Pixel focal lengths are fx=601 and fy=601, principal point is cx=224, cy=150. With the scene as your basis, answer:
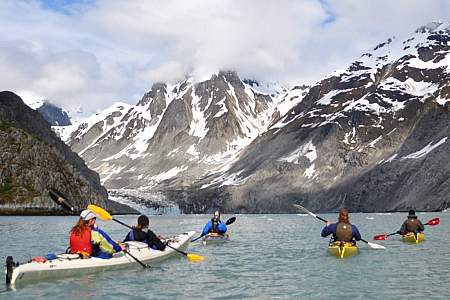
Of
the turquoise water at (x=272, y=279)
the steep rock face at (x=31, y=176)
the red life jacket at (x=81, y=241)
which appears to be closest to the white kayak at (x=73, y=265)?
the turquoise water at (x=272, y=279)

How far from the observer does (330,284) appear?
2683cm

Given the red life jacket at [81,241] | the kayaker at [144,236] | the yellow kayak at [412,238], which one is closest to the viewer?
the red life jacket at [81,241]

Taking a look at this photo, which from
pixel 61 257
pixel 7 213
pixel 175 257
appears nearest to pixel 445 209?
pixel 7 213

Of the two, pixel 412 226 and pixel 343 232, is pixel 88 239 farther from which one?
pixel 412 226

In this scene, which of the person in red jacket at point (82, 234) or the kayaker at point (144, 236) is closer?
the person in red jacket at point (82, 234)

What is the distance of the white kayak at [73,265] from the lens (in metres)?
24.7

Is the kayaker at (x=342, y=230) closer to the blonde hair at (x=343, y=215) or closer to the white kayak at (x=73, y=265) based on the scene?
the blonde hair at (x=343, y=215)

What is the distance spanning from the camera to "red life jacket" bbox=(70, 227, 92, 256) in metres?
27.4

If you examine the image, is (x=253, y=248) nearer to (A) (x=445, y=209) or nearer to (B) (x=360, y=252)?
(B) (x=360, y=252)

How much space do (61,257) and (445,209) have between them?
576 ft

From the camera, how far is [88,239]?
90.5 ft

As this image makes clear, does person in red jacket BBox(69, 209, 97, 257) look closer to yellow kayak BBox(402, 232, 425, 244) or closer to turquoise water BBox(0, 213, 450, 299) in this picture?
turquoise water BBox(0, 213, 450, 299)

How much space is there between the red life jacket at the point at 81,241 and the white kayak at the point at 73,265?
504mm

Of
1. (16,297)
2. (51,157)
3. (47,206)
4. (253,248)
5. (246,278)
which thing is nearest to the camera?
(16,297)
